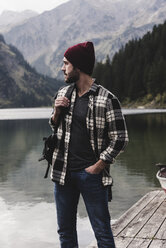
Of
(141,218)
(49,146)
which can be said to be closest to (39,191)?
(141,218)

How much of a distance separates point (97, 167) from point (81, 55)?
1.43 metres

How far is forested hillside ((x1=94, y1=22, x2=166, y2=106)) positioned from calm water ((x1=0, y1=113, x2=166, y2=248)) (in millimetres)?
107242

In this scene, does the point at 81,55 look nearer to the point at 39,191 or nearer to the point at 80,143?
the point at 80,143

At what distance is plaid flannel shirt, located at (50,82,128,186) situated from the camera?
4.38 meters

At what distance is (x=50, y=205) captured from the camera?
1399 centimetres

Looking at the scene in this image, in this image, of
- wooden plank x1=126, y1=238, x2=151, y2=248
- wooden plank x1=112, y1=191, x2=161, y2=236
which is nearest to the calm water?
wooden plank x1=112, y1=191, x2=161, y2=236

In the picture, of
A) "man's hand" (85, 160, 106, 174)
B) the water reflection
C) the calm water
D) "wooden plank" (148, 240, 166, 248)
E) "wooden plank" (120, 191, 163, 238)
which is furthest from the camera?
the water reflection

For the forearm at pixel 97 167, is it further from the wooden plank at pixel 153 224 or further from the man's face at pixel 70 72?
the wooden plank at pixel 153 224

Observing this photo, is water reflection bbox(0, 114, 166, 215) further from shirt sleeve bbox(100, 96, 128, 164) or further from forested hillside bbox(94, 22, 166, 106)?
forested hillside bbox(94, 22, 166, 106)

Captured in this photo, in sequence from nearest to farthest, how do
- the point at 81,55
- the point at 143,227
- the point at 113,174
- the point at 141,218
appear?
the point at 81,55, the point at 143,227, the point at 141,218, the point at 113,174

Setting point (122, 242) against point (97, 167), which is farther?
point (122, 242)

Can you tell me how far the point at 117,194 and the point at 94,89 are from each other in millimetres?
11980


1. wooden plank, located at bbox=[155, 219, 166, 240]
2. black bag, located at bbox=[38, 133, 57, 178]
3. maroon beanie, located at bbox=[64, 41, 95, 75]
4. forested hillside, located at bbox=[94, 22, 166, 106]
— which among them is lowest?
forested hillside, located at bbox=[94, 22, 166, 106]

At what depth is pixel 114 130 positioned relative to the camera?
4418 millimetres
